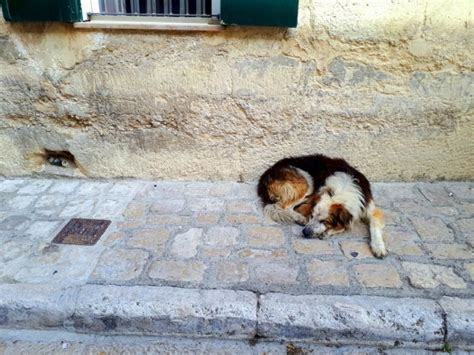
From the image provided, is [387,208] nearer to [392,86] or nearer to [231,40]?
[392,86]

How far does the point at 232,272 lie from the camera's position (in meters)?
2.40

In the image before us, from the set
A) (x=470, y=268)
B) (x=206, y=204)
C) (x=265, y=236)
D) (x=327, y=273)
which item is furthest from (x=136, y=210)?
(x=470, y=268)

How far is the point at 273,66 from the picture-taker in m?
3.29

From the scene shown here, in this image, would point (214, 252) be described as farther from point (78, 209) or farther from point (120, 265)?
point (78, 209)

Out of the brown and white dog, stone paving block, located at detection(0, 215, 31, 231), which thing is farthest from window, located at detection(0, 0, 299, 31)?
stone paving block, located at detection(0, 215, 31, 231)

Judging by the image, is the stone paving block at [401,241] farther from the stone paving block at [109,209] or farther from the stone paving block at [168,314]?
the stone paving block at [109,209]

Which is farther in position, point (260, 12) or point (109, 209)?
point (109, 209)

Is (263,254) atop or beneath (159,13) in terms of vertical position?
beneath

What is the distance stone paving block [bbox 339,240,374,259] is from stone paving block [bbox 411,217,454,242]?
1.64ft

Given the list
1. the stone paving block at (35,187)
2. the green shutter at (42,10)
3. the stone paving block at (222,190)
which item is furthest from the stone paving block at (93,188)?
the green shutter at (42,10)

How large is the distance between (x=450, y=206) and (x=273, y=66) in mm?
1997

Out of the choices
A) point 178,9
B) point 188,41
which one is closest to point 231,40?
point 188,41

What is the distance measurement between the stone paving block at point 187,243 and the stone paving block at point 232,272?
26 centimetres

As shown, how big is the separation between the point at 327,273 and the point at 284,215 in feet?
2.32
